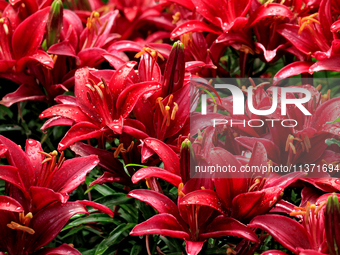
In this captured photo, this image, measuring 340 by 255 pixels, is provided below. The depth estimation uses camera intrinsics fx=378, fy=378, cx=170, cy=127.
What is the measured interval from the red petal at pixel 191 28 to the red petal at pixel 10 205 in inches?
19.6

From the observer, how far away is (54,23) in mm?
881

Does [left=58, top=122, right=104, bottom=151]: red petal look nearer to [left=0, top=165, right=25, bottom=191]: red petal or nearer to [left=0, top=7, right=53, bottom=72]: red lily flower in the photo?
[left=0, top=165, right=25, bottom=191]: red petal

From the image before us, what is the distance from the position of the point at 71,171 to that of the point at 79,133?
71 millimetres

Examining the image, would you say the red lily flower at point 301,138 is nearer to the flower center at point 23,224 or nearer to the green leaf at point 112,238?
the green leaf at point 112,238

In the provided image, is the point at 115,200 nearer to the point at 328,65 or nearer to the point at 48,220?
the point at 48,220

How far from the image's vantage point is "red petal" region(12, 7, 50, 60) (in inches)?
33.8

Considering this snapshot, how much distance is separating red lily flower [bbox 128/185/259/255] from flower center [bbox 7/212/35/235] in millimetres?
158

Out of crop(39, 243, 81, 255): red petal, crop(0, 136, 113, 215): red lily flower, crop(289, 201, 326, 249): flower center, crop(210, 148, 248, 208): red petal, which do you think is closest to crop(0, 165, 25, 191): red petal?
crop(0, 136, 113, 215): red lily flower

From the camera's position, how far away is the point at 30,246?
615 mm

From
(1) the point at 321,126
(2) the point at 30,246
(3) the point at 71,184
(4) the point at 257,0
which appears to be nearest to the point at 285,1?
(4) the point at 257,0

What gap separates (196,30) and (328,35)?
0.29m

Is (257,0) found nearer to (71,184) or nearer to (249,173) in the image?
(249,173)

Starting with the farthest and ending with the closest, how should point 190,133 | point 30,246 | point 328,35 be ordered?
1. point 328,35
2. point 190,133
3. point 30,246

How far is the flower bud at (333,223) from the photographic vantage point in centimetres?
52
